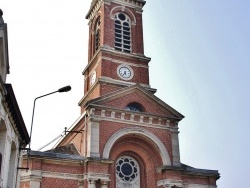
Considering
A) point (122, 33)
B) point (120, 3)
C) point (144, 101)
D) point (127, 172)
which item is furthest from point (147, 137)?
point (120, 3)

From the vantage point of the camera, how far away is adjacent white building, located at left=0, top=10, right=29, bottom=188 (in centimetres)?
1588

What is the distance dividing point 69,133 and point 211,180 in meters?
11.5

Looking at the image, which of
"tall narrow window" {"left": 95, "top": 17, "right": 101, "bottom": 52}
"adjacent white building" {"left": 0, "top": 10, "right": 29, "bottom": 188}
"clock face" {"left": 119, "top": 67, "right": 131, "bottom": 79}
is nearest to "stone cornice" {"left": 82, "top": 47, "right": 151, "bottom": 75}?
"clock face" {"left": 119, "top": 67, "right": 131, "bottom": 79}

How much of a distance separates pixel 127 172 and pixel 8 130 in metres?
12.9

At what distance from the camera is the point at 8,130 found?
17375 mm

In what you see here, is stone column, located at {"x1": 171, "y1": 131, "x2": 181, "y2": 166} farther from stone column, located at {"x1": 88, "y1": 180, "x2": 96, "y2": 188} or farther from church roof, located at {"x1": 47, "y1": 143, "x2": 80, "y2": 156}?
church roof, located at {"x1": 47, "y1": 143, "x2": 80, "y2": 156}

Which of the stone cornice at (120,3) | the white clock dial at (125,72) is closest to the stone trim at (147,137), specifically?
the white clock dial at (125,72)

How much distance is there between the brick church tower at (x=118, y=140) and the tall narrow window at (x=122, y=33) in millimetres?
111

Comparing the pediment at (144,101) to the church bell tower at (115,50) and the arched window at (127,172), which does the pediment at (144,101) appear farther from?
the arched window at (127,172)

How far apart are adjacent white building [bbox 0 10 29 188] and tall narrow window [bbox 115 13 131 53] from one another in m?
15.8

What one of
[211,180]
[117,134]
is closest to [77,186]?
[117,134]

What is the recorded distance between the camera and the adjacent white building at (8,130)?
15.9 metres

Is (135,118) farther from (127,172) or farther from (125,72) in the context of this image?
(125,72)

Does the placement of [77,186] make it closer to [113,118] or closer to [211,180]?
[113,118]
